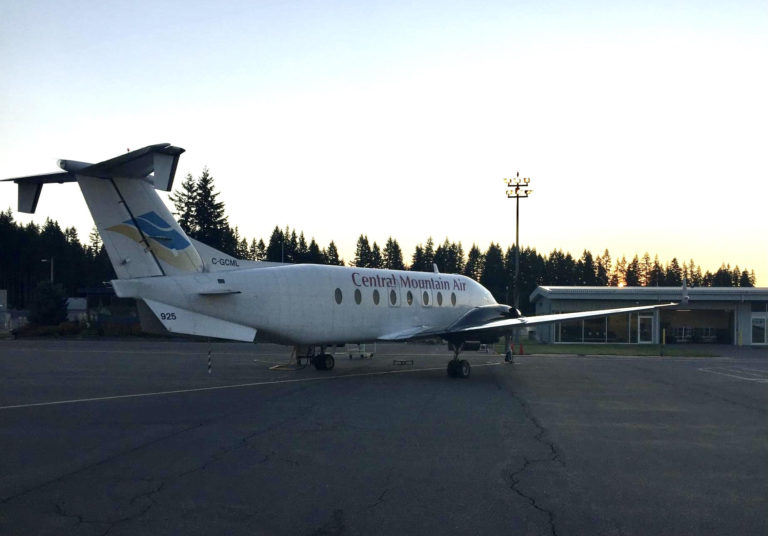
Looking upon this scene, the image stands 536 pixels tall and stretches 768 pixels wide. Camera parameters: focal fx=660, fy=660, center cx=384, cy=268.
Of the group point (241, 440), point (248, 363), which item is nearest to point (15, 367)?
point (248, 363)

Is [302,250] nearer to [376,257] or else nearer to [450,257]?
[376,257]

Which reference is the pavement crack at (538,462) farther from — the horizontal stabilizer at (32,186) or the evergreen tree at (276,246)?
the evergreen tree at (276,246)

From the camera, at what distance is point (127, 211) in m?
17.2

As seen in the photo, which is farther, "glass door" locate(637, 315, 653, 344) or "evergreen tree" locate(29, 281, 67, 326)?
"evergreen tree" locate(29, 281, 67, 326)

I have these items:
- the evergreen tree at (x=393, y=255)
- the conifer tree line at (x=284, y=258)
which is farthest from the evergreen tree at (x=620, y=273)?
the evergreen tree at (x=393, y=255)

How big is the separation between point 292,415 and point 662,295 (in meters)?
47.8

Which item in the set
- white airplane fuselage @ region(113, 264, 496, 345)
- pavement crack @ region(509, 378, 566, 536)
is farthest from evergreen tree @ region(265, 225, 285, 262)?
pavement crack @ region(509, 378, 566, 536)

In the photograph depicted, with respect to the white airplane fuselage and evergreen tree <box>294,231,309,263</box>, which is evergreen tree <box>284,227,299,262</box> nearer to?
evergreen tree <box>294,231,309,263</box>

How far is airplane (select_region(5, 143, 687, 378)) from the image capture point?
16.8 meters

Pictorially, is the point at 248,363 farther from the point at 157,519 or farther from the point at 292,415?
the point at 157,519

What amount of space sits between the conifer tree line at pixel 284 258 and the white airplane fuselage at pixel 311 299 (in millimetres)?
61872

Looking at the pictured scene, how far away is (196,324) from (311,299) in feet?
13.8

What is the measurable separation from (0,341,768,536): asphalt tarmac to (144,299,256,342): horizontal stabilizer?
5.28 ft

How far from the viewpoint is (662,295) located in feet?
179
